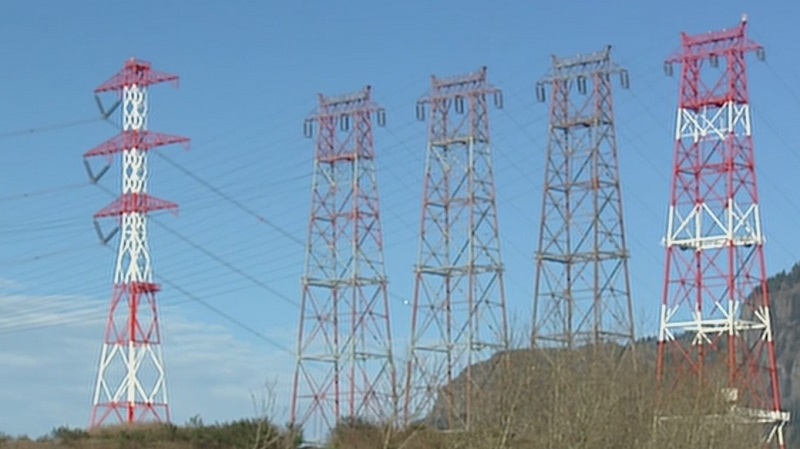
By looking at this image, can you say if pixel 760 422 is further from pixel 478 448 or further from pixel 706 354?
pixel 478 448

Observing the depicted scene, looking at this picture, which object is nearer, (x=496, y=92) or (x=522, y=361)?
(x=522, y=361)

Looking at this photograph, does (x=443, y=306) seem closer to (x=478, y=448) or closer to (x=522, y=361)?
(x=522, y=361)

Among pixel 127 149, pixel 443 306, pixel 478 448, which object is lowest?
pixel 478 448

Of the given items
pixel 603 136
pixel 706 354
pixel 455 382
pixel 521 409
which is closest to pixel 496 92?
pixel 603 136

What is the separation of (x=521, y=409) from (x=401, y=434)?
4.83m

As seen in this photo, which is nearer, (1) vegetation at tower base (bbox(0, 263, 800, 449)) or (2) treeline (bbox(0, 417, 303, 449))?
(1) vegetation at tower base (bbox(0, 263, 800, 449))

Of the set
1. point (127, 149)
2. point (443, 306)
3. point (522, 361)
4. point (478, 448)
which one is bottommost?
point (478, 448)

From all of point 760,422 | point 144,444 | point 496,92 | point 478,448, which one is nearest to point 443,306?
point 496,92

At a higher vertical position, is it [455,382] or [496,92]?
[496,92]

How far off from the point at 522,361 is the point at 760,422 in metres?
11.7

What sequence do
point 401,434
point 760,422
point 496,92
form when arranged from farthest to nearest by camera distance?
point 496,92 < point 760,422 < point 401,434

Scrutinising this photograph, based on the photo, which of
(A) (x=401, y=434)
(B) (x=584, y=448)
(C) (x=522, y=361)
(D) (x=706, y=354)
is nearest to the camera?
(A) (x=401, y=434)

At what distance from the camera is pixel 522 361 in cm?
3778

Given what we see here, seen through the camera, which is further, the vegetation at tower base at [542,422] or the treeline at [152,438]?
the treeline at [152,438]
